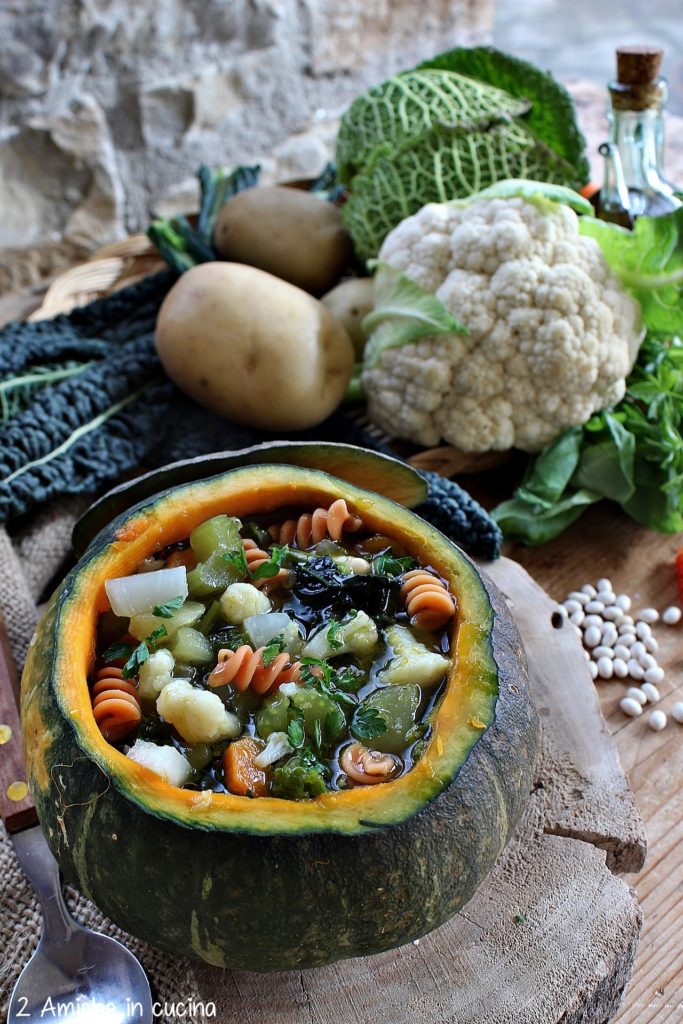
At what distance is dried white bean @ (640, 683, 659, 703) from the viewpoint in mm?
1486

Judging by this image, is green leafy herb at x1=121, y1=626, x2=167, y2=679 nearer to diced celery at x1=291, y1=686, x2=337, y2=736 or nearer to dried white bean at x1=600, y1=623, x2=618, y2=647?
diced celery at x1=291, y1=686, x2=337, y2=736

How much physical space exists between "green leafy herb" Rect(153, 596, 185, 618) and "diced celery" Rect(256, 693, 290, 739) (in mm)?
169

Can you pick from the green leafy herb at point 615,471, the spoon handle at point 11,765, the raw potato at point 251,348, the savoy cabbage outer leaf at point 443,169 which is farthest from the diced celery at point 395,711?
the savoy cabbage outer leaf at point 443,169

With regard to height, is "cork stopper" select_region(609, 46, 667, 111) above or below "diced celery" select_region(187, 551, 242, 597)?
above

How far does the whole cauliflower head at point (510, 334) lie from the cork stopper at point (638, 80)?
12.9 inches

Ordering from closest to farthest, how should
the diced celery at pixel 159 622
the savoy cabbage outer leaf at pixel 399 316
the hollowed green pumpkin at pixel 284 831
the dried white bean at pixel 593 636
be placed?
the hollowed green pumpkin at pixel 284 831 → the diced celery at pixel 159 622 → the dried white bean at pixel 593 636 → the savoy cabbage outer leaf at pixel 399 316

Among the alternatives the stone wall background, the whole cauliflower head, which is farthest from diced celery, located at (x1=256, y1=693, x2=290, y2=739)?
the stone wall background

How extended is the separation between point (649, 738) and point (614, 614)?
24 centimetres

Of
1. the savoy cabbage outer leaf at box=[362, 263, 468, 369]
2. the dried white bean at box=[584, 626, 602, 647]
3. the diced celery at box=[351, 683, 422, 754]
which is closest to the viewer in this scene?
the diced celery at box=[351, 683, 422, 754]

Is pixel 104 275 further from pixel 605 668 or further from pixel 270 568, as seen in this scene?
pixel 605 668

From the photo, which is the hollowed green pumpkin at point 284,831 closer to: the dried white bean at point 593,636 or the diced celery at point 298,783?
the diced celery at point 298,783

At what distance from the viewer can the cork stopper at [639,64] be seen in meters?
1.87

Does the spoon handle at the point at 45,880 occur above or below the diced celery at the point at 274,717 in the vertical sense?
below

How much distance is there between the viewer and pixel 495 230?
1780 mm
